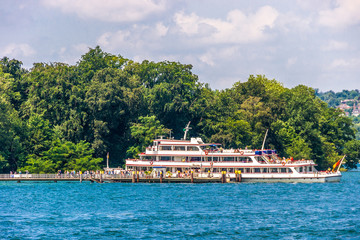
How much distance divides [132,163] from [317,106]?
49710mm

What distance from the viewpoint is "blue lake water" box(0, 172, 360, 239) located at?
5144cm

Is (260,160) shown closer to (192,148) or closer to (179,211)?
(192,148)

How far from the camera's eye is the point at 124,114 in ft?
363

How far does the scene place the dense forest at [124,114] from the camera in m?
103

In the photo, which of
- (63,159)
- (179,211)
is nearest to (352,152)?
(63,159)

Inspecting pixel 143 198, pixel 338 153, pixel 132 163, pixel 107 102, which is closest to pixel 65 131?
pixel 107 102

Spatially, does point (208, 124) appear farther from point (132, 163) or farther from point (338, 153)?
point (338, 153)

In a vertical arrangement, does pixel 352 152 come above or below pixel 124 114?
below

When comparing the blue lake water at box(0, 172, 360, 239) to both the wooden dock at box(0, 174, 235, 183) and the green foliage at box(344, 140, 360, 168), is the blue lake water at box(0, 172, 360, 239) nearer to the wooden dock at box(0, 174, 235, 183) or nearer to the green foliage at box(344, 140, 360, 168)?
the wooden dock at box(0, 174, 235, 183)

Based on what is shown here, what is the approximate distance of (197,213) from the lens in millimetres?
61781

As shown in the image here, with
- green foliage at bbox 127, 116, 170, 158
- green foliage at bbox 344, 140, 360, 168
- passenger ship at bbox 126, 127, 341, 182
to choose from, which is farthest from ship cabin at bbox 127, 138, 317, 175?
green foliage at bbox 344, 140, 360, 168

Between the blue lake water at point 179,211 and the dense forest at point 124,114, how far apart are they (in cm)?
1189

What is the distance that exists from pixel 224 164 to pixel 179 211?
32.0 metres

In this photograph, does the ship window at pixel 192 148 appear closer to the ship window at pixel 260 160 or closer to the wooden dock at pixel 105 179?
the wooden dock at pixel 105 179
